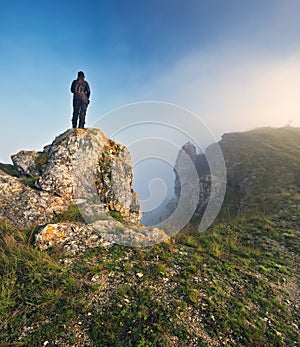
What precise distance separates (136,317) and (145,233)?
14.3ft

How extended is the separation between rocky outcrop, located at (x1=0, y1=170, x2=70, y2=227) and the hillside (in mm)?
412

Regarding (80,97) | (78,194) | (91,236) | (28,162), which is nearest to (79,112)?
(80,97)

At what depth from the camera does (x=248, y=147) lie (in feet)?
116

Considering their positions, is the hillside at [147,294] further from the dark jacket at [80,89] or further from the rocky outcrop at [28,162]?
the dark jacket at [80,89]

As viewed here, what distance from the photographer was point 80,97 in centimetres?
1223

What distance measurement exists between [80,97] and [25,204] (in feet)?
25.2

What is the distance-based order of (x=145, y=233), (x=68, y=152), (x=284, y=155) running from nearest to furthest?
(x=145, y=233)
(x=68, y=152)
(x=284, y=155)

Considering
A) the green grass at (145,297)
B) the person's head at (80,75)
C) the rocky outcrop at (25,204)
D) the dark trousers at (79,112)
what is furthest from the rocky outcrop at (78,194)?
the person's head at (80,75)

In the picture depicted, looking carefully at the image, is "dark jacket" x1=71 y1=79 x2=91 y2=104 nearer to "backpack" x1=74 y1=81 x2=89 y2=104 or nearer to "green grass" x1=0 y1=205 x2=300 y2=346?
"backpack" x1=74 y1=81 x2=89 y2=104

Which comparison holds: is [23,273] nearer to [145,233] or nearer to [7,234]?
[7,234]

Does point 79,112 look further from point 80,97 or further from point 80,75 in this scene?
point 80,75

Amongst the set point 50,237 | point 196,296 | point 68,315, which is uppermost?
point 50,237

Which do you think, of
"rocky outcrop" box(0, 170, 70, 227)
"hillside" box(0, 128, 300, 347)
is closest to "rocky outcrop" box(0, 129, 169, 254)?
"rocky outcrop" box(0, 170, 70, 227)

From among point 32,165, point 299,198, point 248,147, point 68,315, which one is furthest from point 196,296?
point 248,147
